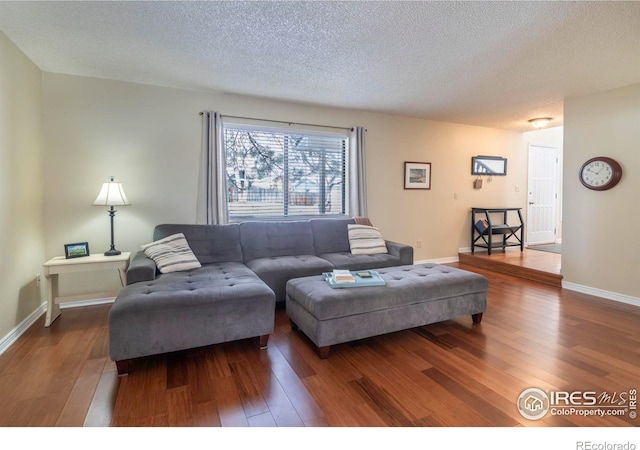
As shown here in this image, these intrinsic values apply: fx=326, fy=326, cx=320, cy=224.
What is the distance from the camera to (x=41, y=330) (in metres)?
2.79

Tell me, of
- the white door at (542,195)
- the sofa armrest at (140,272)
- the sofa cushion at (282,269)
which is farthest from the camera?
the white door at (542,195)

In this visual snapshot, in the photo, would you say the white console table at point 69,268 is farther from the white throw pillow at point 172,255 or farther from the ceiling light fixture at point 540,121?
the ceiling light fixture at point 540,121

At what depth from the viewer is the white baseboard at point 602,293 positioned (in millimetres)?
3539

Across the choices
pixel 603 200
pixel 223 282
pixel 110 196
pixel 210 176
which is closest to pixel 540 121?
pixel 603 200

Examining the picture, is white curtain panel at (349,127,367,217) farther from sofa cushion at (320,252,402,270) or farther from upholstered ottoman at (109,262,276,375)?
upholstered ottoman at (109,262,276,375)

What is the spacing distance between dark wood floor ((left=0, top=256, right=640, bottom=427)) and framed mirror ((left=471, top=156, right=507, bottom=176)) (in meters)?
3.34

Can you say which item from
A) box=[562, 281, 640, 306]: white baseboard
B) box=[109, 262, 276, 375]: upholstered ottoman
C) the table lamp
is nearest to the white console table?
the table lamp

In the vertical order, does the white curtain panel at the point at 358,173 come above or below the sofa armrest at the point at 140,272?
above

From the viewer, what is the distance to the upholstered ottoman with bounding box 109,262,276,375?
2.02 m

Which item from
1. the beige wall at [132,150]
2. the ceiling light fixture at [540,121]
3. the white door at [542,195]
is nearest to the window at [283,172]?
the beige wall at [132,150]

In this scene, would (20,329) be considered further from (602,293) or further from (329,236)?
(602,293)

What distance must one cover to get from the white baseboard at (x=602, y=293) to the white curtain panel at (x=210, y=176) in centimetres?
440

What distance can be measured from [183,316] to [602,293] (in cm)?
449
